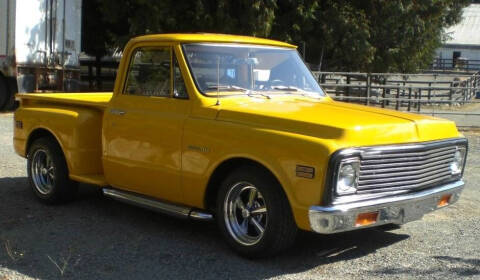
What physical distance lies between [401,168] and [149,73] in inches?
99.2

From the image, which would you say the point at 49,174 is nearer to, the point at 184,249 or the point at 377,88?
the point at 184,249

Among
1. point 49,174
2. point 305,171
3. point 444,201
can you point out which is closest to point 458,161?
point 444,201

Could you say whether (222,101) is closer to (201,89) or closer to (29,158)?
(201,89)

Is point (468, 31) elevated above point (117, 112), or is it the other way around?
point (468, 31)

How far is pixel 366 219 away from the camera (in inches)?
182

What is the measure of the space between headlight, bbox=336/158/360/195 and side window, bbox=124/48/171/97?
192 centimetres

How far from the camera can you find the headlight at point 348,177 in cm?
443

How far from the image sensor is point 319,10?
17.8 m

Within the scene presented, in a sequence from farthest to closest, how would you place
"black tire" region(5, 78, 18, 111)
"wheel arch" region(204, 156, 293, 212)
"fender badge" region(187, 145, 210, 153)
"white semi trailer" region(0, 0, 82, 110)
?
"black tire" region(5, 78, 18, 111) → "white semi trailer" region(0, 0, 82, 110) → "fender badge" region(187, 145, 210, 153) → "wheel arch" region(204, 156, 293, 212)

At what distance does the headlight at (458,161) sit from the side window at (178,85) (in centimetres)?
244

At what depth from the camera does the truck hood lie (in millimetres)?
4586

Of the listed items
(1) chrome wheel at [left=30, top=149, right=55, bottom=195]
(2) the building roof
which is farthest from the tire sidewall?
(2) the building roof

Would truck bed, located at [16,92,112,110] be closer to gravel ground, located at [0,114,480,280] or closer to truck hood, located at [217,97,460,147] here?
gravel ground, located at [0,114,480,280]

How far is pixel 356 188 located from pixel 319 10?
45.6ft
